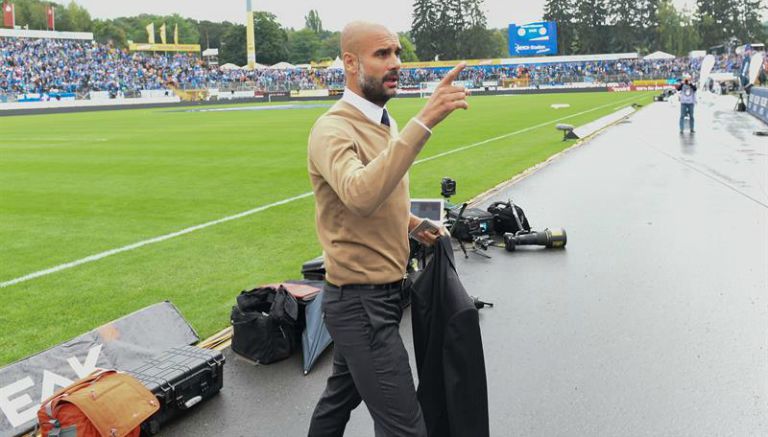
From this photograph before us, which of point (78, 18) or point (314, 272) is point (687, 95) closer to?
point (314, 272)

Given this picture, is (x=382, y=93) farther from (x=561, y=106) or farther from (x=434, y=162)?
(x=561, y=106)

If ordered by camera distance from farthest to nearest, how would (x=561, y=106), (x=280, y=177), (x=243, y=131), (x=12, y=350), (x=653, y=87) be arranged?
(x=653, y=87)
(x=561, y=106)
(x=243, y=131)
(x=280, y=177)
(x=12, y=350)

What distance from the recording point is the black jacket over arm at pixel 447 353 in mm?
2812

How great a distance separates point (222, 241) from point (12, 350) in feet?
13.3

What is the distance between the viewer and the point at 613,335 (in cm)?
582

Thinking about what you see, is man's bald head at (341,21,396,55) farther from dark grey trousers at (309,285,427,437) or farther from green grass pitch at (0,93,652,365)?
Answer: green grass pitch at (0,93,652,365)

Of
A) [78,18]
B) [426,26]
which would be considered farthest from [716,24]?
Result: [78,18]

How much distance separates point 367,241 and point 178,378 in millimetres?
2278

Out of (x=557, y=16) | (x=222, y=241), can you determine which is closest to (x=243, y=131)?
(x=222, y=241)

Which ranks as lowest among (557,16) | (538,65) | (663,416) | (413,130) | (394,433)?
(663,416)

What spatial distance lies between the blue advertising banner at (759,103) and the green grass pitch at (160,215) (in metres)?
10.7

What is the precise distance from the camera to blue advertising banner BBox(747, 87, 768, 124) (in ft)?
95.5

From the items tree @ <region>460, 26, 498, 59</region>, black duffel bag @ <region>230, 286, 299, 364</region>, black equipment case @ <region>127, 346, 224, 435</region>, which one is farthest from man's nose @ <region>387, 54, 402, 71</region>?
tree @ <region>460, 26, 498, 59</region>

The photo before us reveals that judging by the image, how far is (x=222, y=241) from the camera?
956cm
